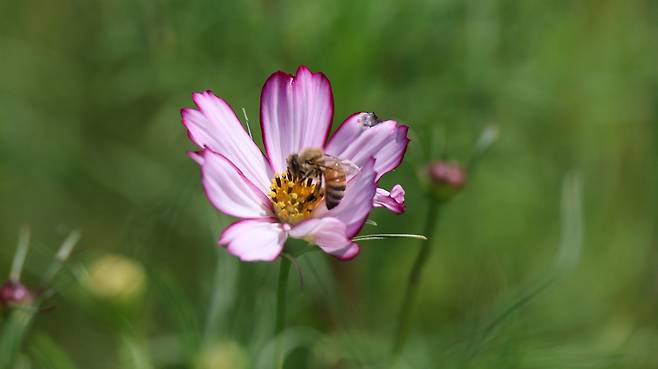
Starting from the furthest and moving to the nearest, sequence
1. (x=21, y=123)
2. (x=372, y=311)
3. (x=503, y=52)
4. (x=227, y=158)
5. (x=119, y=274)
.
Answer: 1. (x=21, y=123)
2. (x=503, y=52)
3. (x=372, y=311)
4. (x=119, y=274)
5. (x=227, y=158)

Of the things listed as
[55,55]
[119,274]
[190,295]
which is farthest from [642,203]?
[55,55]

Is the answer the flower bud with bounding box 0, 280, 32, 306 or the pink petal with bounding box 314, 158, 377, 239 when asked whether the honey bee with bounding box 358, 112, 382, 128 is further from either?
the flower bud with bounding box 0, 280, 32, 306

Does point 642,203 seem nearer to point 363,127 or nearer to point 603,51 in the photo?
point 603,51

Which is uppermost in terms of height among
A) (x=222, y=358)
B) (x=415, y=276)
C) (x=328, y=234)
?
(x=328, y=234)

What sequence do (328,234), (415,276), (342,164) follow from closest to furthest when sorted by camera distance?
(328,234) → (342,164) → (415,276)

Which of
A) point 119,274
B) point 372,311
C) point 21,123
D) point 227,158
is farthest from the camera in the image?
point 21,123

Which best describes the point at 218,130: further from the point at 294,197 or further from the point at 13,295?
the point at 13,295

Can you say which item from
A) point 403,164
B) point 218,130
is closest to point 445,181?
point 218,130
